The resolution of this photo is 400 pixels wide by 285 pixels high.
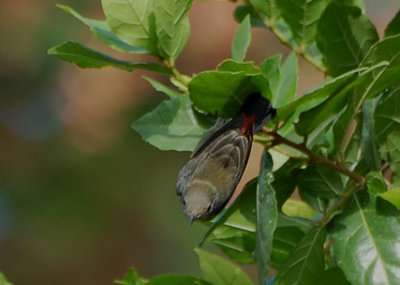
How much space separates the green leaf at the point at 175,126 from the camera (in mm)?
953

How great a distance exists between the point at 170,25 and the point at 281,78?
139 millimetres

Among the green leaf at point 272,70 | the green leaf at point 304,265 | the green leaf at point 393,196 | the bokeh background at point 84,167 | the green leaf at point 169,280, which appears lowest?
the bokeh background at point 84,167

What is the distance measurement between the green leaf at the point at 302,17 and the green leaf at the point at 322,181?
195 mm

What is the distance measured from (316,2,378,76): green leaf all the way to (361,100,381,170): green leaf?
7cm

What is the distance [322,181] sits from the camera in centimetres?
94

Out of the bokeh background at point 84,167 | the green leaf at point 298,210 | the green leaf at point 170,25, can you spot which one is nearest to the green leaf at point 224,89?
the green leaf at point 170,25

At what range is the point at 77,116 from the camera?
16.5 feet

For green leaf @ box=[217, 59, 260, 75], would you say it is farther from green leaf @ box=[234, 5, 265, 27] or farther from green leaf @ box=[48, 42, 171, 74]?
green leaf @ box=[234, 5, 265, 27]

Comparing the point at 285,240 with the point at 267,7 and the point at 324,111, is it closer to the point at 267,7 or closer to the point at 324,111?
the point at 324,111

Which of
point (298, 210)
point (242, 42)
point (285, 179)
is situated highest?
point (242, 42)

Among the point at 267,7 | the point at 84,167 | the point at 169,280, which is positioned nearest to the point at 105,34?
the point at 267,7

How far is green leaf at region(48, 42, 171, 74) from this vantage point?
97cm

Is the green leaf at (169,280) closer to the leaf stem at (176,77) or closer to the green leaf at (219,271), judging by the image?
the green leaf at (219,271)

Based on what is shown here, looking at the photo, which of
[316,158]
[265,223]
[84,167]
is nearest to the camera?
[265,223]
